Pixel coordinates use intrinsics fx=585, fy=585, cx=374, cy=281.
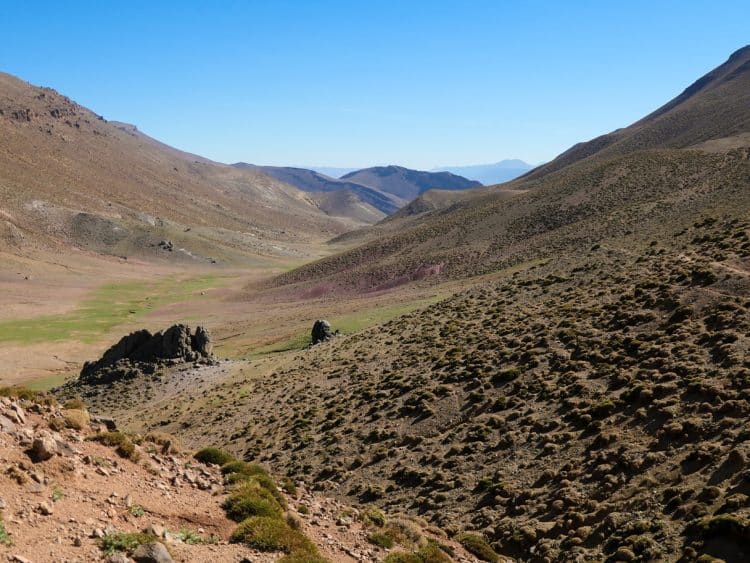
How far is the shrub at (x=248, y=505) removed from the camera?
43.4 ft

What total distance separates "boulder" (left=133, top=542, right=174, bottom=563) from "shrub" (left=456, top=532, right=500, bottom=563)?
9.90m

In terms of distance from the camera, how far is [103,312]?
Answer: 82.9 m

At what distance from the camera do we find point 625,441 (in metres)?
21.0

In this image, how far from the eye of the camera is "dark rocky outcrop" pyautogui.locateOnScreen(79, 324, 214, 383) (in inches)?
1821

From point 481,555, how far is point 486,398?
39.1ft

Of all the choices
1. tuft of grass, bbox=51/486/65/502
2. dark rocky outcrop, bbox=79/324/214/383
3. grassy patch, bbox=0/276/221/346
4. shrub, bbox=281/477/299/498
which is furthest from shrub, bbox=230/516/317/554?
grassy patch, bbox=0/276/221/346

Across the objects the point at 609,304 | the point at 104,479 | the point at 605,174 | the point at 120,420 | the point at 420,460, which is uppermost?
the point at 605,174

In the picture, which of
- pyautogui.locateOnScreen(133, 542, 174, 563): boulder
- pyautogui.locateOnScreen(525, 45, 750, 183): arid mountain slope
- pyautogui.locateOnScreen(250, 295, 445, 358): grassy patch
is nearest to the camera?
pyautogui.locateOnScreen(133, 542, 174, 563): boulder

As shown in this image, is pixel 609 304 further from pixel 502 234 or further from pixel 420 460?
pixel 502 234

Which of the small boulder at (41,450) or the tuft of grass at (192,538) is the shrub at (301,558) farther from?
the small boulder at (41,450)

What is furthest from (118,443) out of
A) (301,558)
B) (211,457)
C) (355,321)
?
(355,321)

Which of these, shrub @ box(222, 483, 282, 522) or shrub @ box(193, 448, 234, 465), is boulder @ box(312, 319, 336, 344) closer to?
shrub @ box(193, 448, 234, 465)

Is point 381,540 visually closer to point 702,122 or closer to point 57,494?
point 57,494

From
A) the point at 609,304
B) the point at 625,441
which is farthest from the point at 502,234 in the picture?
the point at 625,441
